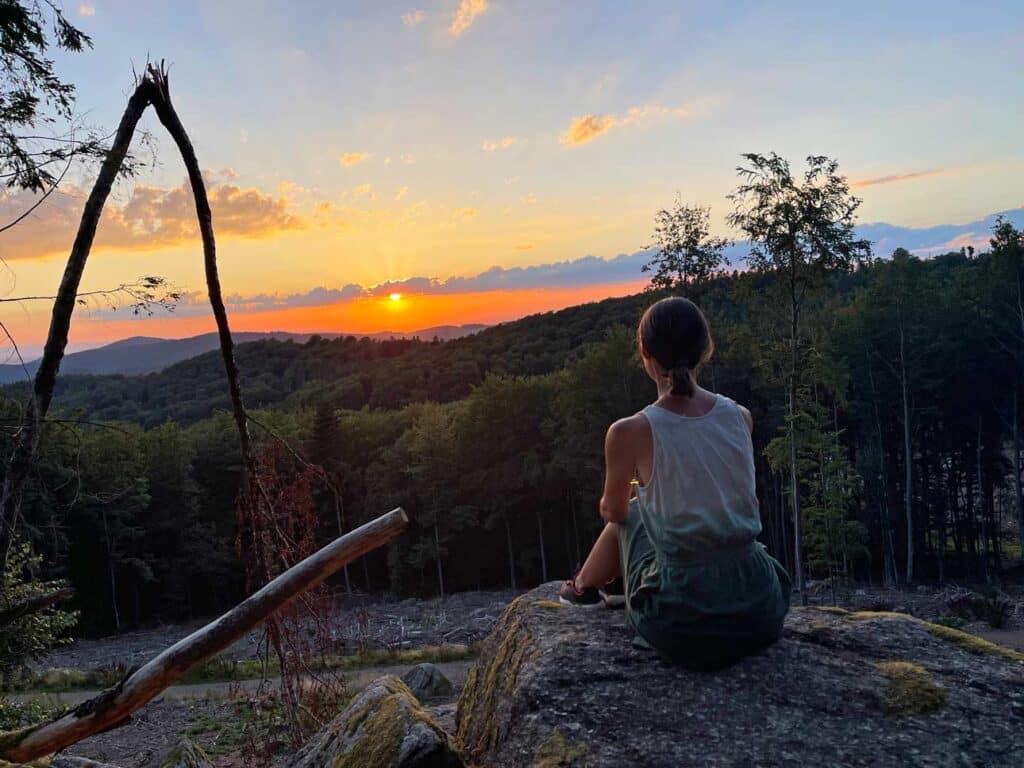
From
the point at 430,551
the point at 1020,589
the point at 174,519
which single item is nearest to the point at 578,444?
the point at 430,551

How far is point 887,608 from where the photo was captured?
19953 mm

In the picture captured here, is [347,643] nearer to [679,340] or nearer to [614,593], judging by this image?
[614,593]

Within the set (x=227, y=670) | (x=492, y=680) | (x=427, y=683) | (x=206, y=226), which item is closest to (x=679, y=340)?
(x=492, y=680)

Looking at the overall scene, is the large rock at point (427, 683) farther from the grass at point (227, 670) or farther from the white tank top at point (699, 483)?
the white tank top at point (699, 483)

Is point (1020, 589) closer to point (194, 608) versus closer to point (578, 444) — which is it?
point (578, 444)

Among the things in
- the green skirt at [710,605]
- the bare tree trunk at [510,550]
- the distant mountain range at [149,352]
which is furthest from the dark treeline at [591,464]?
the distant mountain range at [149,352]

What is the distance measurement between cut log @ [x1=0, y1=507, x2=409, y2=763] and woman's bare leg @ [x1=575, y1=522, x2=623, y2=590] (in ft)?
3.49

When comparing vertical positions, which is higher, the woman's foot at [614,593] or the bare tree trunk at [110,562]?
the woman's foot at [614,593]

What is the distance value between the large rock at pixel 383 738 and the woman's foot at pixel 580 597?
910mm

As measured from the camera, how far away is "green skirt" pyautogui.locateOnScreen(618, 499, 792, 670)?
2842mm

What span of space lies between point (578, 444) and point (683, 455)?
2507cm

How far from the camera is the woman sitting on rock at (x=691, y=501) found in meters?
2.82

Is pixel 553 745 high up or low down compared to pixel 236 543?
down

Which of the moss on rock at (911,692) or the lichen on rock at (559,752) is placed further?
the moss on rock at (911,692)
